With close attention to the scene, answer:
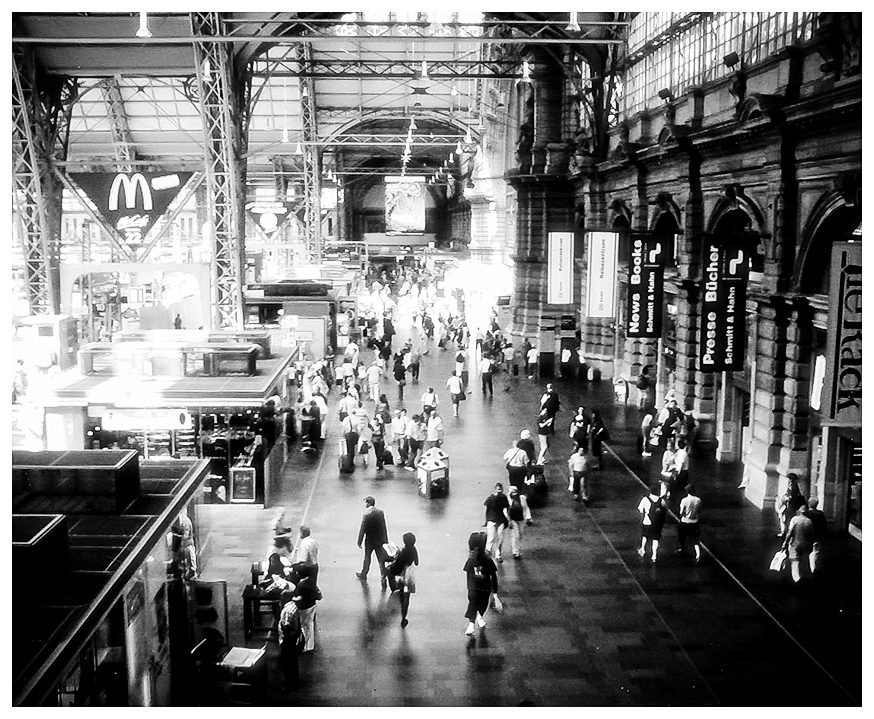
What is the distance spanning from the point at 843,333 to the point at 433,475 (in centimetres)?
916

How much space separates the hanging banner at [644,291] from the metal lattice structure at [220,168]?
10.3 meters

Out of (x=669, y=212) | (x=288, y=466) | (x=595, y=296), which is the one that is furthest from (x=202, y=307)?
(x=669, y=212)

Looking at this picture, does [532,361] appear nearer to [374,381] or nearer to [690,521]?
[374,381]

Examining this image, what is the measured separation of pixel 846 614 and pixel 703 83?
1515cm

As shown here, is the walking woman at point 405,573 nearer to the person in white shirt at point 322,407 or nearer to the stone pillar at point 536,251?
the person in white shirt at point 322,407

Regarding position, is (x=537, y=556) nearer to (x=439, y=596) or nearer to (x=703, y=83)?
(x=439, y=596)

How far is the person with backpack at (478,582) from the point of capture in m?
12.7

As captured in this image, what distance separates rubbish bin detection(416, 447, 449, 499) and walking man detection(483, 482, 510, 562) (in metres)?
3.79

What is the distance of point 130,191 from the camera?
2336 centimetres

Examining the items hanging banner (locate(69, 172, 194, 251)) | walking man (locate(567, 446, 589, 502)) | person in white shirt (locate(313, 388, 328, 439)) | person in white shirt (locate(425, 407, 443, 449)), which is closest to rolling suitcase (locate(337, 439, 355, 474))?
person in white shirt (locate(425, 407, 443, 449))

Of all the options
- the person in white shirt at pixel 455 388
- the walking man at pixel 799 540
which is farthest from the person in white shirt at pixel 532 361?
the walking man at pixel 799 540

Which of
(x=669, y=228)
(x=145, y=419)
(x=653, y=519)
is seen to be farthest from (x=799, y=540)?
(x=669, y=228)

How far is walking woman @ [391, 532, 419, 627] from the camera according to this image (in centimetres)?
1334

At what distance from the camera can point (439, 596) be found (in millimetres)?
14367
